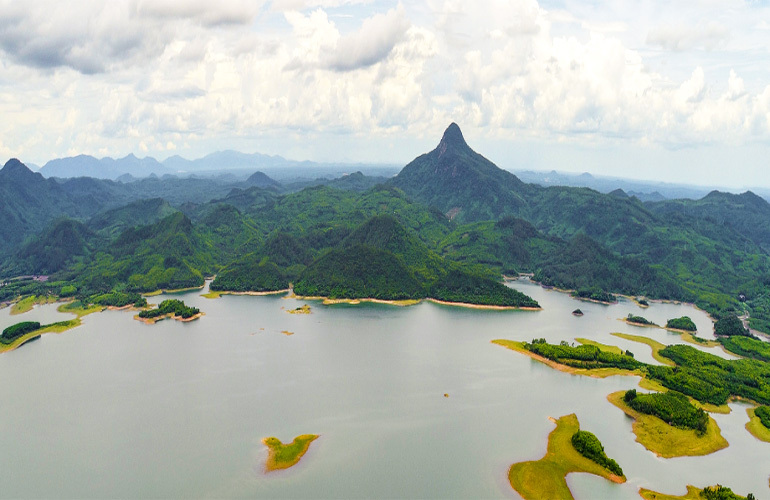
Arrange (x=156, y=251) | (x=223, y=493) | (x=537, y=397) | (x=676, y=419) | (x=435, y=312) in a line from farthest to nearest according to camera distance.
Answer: (x=156, y=251), (x=435, y=312), (x=537, y=397), (x=676, y=419), (x=223, y=493)

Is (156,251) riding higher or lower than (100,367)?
higher

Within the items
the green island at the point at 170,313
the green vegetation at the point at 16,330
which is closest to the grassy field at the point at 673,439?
the green island at the point at 170,313

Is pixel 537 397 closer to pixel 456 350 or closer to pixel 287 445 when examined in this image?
pixel 456 350

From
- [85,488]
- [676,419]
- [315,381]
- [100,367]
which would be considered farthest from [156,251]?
[676,419]

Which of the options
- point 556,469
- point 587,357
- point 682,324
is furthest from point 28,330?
point 682,324

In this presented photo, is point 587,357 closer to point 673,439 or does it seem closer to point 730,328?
point 673,439

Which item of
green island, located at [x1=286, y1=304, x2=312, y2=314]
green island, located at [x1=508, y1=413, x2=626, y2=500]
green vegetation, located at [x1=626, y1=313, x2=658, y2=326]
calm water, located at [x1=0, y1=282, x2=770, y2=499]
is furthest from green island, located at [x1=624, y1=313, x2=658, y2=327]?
green island, located at [x1=286, y1=304, x2=312, y2=314]

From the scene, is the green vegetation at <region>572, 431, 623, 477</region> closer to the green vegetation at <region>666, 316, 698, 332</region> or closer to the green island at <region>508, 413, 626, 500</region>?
the green island at <region>508, 413, 626, 500</region>
